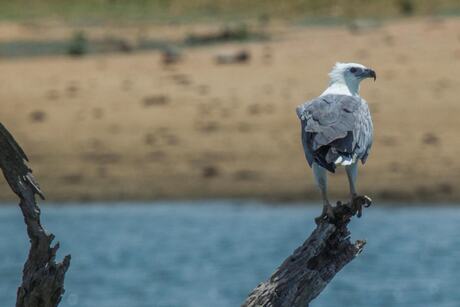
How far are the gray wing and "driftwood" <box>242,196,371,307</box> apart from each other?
2.80ft

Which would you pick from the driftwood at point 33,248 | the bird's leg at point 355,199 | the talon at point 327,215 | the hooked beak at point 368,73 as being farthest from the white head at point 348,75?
the driftwood at point 33,248

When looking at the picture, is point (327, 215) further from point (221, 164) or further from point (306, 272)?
point (221, 164)

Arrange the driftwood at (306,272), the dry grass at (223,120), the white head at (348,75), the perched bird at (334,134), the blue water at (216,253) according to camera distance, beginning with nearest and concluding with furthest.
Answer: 1. the driftwood at (306,272)
2. the perched bird at (334,134)
3. the white head at (348,75)
4. the blue water at (216,253)
5. the dry grass at (223,120)

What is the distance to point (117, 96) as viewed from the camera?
78.4ft

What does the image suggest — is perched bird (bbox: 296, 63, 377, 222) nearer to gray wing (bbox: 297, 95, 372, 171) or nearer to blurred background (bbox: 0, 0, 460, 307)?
gray wing (bbox: 297, 95, 372, 171)

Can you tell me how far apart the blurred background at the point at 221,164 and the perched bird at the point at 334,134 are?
271 inches

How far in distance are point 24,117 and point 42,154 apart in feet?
4.40

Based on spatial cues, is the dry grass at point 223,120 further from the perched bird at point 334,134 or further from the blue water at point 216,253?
the perched bird at point 334,134

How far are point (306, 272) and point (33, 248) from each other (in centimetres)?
138

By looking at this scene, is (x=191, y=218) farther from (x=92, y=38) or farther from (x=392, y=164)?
(x=92, y=38)

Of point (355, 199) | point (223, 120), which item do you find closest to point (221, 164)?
point (223, 120)

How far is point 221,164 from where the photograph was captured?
21.1 meters

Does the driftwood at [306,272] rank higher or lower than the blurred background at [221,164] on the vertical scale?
lower

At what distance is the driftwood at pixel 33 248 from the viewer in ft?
25.7
